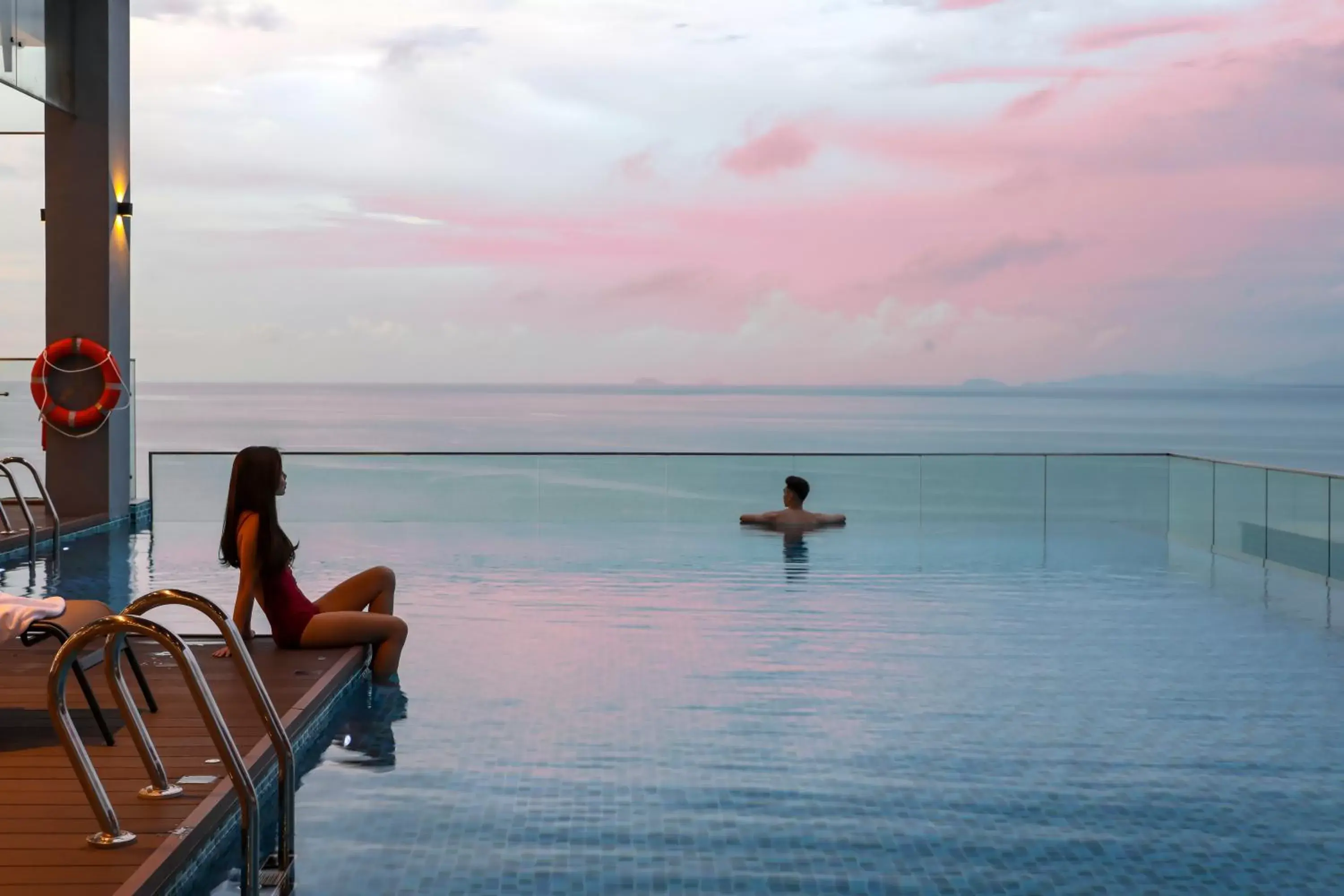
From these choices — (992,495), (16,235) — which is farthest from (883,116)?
(16,235)

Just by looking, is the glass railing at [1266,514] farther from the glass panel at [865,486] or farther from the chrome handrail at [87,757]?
the chrome handrail at [87,757]

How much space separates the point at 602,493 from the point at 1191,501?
464 centimetres

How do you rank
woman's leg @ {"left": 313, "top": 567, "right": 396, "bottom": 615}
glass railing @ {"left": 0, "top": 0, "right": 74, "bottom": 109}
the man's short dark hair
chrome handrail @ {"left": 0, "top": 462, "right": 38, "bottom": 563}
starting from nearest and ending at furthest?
woman's leg @ {"left": 313, "top": 567, "right": 396, "bottom": 615} < chrome handrail @ {"left": 0, "top": 462, "right": 38, "bottom": 563} < glass railing @ {"left": 0, "top": 0, "right": 74, "bottom": 109} < the man's short dark hair

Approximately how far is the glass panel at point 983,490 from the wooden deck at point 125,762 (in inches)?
302

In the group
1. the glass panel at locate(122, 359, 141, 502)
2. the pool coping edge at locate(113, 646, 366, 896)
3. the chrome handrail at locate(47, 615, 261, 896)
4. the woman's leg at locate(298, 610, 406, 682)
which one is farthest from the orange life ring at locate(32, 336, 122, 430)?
the chrome handrail at locate(47, 615, 261, 896)

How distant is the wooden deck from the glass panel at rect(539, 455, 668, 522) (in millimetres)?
6618

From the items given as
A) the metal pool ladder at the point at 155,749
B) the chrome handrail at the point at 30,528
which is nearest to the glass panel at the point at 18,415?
the chrome handrail at the point at 30,528

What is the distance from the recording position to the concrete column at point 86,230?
1023cm

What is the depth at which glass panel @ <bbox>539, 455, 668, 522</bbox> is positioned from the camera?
1182cm

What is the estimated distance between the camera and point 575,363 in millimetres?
36562

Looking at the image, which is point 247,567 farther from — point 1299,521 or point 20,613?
point 1299,521

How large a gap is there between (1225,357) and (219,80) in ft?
75.6

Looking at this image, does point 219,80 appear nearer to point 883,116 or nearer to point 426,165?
point 426,165

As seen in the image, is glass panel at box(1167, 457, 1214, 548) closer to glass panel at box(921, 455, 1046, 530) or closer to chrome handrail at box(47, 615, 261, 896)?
glass panel at box(921, 455, 1046, 530)
